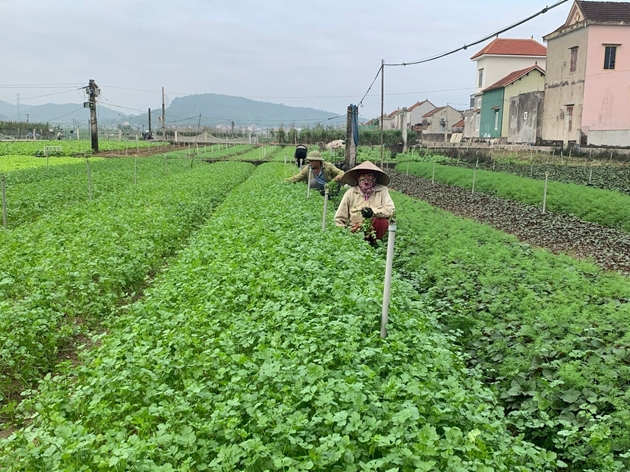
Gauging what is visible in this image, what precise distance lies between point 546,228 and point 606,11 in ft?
91.5

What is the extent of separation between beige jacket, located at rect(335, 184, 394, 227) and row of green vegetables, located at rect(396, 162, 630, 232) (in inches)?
308

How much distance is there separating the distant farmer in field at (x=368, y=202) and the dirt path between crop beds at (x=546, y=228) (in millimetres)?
3875

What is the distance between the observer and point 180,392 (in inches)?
144

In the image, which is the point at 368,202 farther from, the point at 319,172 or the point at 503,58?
the point at 503,58

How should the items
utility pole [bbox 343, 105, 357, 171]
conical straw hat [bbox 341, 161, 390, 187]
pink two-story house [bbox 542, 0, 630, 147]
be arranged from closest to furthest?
conical straw hat [bbox 341, 161, 390, 187] < utility pole [bbox 343, 105, 357, 171] < pink two-story house [bbox 542, 0, 630, 147]

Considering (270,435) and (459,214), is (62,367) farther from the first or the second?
(459,214)

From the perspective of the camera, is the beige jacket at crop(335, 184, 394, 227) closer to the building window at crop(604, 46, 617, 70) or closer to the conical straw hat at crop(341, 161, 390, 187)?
the conical straw hat at crop(341, 161, 390, 187)

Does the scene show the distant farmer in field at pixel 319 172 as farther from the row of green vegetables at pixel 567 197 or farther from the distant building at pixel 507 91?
the distant building at pixel 507 91

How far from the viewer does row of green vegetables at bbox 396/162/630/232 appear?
14422 millimetres

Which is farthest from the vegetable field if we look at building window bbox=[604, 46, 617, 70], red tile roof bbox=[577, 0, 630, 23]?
red tile roof bbox=[577, 0, 630, 23]

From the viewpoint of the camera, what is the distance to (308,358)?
→ 375 centimetres

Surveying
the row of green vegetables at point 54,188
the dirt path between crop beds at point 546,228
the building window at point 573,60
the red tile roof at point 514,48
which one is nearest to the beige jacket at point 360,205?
the dirt path between crop beds at point 546,228

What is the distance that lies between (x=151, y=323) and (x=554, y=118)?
125 feet

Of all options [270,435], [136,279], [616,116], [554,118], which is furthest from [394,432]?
[554,118]
